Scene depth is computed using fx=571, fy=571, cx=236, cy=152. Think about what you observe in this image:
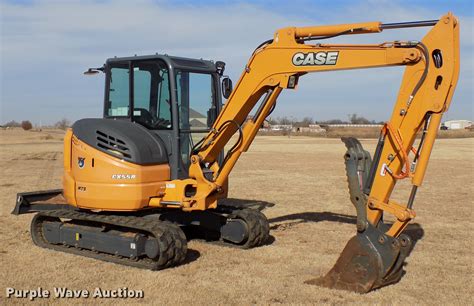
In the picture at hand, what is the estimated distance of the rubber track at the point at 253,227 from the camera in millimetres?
9969

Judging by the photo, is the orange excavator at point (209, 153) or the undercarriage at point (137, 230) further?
the undercarriage at point (137, 230)

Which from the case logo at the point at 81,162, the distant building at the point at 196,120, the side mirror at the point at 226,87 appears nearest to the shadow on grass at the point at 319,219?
the distant building at the point at 196,120

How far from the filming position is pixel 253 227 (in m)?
9.98

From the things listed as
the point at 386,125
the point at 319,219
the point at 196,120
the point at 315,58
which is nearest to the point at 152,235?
the point at 196,120

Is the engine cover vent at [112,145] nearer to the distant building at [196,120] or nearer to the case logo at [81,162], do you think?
the case logo at [81,162]

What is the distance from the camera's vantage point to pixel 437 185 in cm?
1995

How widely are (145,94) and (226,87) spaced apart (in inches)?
56.4

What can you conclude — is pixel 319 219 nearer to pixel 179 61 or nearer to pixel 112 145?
pixel 179 61

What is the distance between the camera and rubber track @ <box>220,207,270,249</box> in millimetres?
9969

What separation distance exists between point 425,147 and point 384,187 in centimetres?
77

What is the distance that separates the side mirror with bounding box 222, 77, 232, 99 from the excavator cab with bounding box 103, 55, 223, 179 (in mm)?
533

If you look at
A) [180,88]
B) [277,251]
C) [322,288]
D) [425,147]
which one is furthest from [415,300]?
[180,88]

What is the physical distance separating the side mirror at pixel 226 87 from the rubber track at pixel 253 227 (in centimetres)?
211

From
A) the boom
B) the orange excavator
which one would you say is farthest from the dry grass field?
the boom
